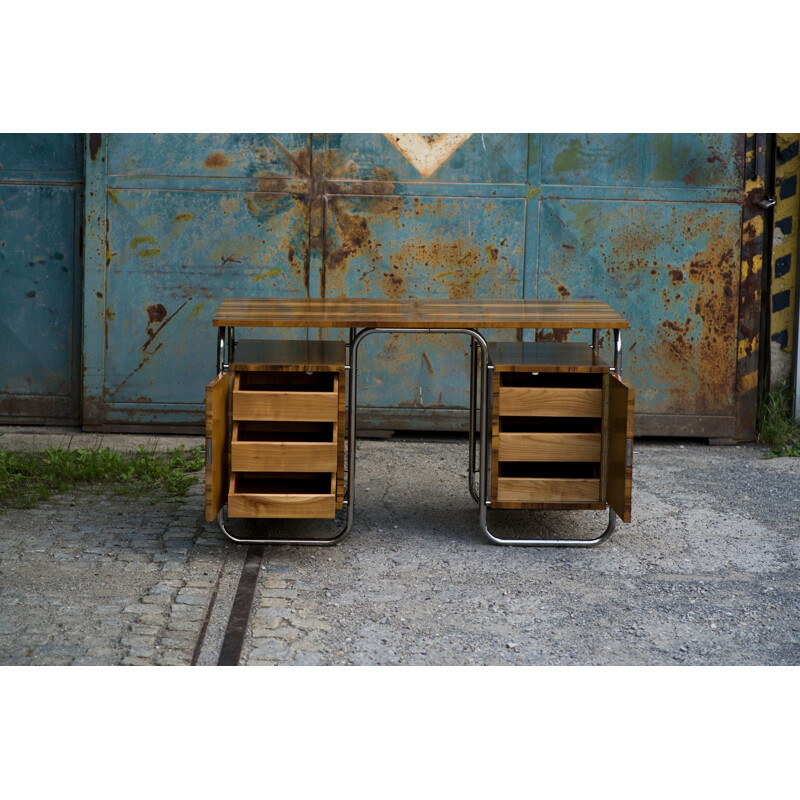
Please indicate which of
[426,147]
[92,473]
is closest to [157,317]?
[92,473]

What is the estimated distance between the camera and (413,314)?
4.43 m

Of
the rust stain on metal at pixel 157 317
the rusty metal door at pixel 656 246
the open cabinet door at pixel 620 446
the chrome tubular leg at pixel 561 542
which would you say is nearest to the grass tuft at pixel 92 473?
the rust stain on metal at pixel 157 317

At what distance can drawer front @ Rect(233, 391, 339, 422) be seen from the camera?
422cm

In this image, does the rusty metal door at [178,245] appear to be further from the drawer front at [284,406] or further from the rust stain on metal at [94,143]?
the drawer front at [284,406]

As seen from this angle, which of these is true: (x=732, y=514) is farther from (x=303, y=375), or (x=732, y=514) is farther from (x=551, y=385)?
(x=303, y=375)

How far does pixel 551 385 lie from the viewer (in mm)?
4543

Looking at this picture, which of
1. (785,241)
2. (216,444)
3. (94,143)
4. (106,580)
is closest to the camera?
(106,580)

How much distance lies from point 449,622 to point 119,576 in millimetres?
1303

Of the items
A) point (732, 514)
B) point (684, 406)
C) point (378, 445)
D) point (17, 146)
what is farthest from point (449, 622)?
point (17, 146)

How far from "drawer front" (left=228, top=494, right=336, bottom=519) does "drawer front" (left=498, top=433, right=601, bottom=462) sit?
0.77 metres

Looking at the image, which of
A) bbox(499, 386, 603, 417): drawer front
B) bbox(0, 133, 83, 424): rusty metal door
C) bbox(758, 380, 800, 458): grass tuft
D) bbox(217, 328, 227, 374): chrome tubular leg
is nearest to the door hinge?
bbox(758, 380, 800, 458): grass tuft

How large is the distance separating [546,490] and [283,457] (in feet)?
3.63

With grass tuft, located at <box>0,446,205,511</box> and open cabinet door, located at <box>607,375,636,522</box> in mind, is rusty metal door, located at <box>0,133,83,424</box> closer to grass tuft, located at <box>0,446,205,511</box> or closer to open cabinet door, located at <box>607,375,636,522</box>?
grass tuft, located at <box>0,446,205,511</box>

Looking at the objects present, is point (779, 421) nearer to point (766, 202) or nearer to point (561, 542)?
point (766, 202)
